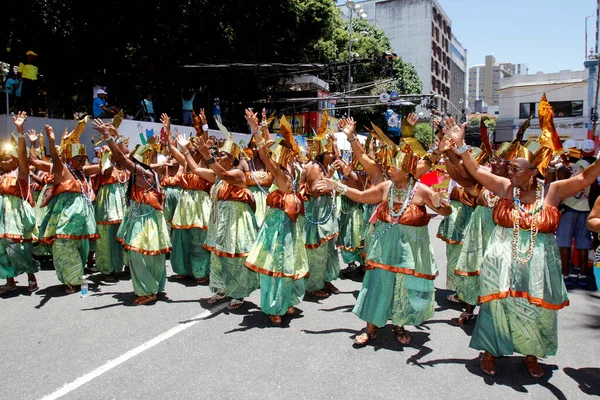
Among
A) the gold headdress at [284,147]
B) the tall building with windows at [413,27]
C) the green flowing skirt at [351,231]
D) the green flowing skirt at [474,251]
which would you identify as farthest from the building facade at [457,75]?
the gold headdress at [284,147]

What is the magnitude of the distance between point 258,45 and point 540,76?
33628 millimetres

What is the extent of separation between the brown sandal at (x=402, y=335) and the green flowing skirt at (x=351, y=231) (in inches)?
103

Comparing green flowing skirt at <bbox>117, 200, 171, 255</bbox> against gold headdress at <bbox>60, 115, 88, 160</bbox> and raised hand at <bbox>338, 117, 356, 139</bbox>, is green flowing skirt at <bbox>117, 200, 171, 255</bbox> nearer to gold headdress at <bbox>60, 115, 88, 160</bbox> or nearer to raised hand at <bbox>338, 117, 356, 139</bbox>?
gold headdress at <bbox>60, 115, 88, 160</bbox>

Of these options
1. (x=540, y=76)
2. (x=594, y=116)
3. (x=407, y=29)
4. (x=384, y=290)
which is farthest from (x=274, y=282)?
(x=407, y=29)

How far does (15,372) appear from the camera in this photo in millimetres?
3857

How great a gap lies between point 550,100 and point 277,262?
1724 inches

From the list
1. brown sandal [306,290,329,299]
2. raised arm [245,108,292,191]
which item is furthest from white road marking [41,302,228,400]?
raised arm [245,108,292,191]

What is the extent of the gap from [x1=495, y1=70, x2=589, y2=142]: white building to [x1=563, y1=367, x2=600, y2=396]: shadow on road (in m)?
39.2

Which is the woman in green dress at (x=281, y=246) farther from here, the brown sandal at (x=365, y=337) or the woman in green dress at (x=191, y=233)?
the woman in green dress at (x=191, y=233)

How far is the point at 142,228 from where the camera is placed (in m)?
5.70

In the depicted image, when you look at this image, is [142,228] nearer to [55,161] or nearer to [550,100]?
[55,161]

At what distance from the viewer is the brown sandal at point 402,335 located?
4562 mm

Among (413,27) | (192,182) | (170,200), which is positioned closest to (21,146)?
(192,182)

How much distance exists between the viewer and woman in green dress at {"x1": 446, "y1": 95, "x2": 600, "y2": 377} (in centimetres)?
374
